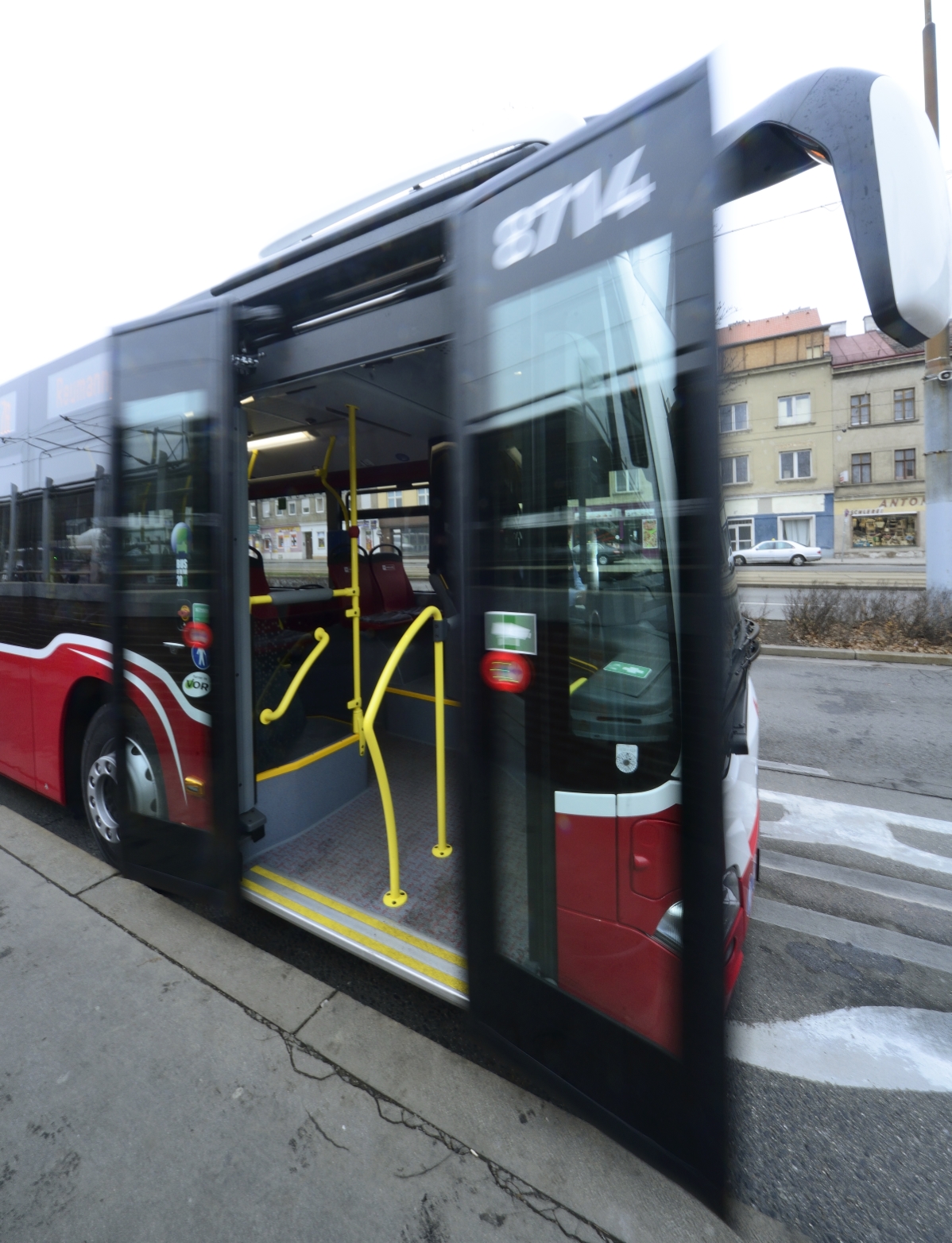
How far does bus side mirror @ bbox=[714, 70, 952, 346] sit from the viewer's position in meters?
1.15

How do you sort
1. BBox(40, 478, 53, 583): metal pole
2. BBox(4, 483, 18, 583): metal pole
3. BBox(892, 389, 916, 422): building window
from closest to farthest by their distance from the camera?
BBox(40, 478, 53, 583): metal pole < BBox(4, 483, 18, 583): metal pole < BBox(892, 389, 916, 422): building window

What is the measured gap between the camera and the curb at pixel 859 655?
26.2 feet

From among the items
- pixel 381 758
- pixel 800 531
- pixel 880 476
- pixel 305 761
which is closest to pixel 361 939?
pixel 381 758

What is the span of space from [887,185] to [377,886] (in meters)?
2.85

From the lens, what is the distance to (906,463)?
98.1 feet

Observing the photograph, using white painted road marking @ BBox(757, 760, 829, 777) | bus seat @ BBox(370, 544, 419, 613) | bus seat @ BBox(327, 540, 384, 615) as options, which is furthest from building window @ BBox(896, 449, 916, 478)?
bus seat @ BBox(327, 540, 384, 615)

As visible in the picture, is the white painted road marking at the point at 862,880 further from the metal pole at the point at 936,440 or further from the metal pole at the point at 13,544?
the metal pole at the point at 936,440

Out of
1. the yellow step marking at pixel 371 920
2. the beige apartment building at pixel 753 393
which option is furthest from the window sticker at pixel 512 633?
the yellow step marking at pixel 371 920

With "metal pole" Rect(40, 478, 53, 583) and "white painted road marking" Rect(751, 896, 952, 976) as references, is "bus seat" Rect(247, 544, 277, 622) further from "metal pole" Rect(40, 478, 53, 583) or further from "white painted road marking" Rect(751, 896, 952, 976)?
"white painted road marking" Rect(751, 896, 952, 976)

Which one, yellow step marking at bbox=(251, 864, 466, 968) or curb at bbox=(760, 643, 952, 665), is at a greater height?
curb at bbox=(760, 643, 952, 665)

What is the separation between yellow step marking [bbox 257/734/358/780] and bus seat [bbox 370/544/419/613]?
1965mm

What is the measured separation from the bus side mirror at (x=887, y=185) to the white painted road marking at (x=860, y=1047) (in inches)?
82.5

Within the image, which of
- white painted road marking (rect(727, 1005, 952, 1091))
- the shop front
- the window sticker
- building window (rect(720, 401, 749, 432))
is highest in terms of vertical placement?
the shop front

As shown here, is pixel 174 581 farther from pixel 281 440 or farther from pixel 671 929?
pixel 671 929
